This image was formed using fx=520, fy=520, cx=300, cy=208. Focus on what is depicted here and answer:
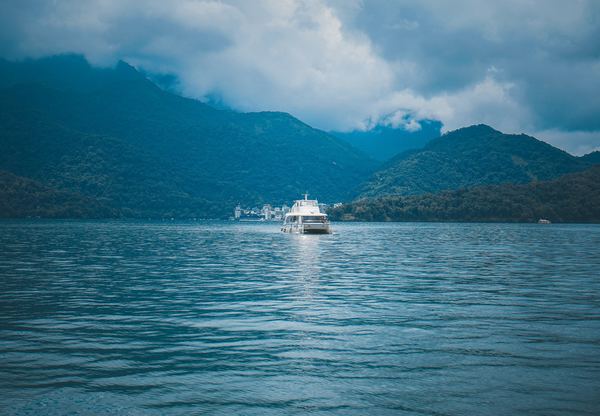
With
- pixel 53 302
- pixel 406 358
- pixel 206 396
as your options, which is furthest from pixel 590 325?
pixel 53 302

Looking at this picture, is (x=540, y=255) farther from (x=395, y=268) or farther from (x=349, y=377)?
(x=349, y=377)

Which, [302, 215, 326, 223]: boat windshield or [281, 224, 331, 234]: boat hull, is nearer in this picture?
[281, 224, 331, 234]: boat hull

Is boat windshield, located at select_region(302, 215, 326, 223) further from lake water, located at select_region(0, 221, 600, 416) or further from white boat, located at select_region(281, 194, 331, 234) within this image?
lake water, located at select_region(0, 221, 600, 416)

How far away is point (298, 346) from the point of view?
57.2 feet

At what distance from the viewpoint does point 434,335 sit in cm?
1909

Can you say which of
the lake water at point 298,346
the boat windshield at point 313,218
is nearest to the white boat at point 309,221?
the boat windshield at point 313,218

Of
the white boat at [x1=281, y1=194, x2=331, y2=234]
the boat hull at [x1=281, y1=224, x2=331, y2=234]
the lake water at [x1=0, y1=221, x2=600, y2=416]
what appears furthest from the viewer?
the white boat at [x1=281, y1=194, x2=331, y2=234]

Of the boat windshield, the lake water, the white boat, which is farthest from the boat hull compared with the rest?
the lake water

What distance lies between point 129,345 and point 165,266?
1162 inches

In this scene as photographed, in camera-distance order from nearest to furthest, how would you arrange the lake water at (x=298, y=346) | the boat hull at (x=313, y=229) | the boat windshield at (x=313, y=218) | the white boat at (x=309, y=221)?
the lake water at (x=298, y=346)
the boat hull at (x=313, y=229)
the white boat at (x=309, y=221)
the boat windshield at (x=313, y=218)

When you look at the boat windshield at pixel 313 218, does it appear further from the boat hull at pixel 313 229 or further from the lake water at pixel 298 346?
the lake water at pixel 298 346

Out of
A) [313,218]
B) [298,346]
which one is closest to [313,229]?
[313,218]

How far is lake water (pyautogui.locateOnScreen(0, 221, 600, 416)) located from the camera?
12.1 metres

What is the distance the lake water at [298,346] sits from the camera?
Answer: 12.1 meters
